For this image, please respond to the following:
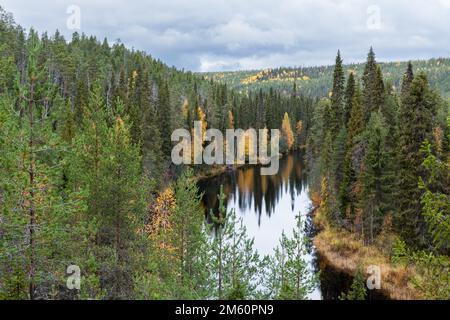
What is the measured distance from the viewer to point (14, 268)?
535 inches

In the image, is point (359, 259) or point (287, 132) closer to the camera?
point (359, 259)

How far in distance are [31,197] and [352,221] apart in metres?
34.0

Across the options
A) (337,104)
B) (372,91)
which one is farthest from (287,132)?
(372,91)

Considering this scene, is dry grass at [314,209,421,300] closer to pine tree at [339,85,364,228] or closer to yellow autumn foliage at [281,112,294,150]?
pine tree at [339,85,364,228]

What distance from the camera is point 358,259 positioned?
35.8 m

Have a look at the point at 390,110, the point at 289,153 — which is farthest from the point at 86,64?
the point at 390,110

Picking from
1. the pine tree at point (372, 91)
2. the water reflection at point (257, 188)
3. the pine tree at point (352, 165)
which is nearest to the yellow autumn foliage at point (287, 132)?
the water reflection at point (257, 188)

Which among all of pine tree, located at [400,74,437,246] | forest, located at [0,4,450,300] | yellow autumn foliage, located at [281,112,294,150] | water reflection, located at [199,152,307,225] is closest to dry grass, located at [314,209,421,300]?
forest, located at [0,4,450,300]

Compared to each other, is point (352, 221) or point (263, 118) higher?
point (263, 118)

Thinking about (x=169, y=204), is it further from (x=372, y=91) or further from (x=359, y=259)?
(x=372, y=91)

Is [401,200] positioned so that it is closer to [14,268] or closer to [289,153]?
[14,268]

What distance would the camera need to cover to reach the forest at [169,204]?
13.7 metres

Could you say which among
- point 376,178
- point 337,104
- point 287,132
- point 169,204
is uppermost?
point 337,104

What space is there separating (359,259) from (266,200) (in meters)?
29.9
